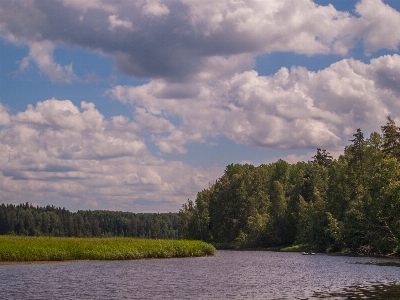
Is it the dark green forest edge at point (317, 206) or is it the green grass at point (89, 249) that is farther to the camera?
the dark green forest edge at point (317, 206)

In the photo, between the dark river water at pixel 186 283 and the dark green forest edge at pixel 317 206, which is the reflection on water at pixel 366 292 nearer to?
the dark river water at pixel 186 283

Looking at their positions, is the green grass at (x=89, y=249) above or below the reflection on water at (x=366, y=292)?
above

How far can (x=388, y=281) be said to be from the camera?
41031 millimetres

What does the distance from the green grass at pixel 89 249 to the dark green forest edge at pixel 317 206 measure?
2938 cm

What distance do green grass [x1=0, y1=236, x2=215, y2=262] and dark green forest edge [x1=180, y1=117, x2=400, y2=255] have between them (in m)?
29.4

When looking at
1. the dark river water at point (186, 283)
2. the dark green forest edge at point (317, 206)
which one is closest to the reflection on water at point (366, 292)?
the dark river water at point (186, 283)

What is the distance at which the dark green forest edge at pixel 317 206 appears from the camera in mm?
81000

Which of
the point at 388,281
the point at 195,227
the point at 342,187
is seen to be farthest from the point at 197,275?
the point at 195,227

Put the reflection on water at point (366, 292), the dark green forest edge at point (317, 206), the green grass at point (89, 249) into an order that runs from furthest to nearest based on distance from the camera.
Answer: the dark green forest edge at point (317, 206)
the green grass at point (89, 249)
the reflection on water at point (366, 292)

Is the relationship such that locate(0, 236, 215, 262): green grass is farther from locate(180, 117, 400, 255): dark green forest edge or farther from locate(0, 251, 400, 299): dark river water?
locate(180, 117, 400, 255): dark green forest edge

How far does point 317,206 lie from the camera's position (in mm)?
108750

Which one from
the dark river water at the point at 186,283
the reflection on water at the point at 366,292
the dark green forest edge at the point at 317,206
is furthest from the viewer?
the dark green forest edge at the point at 317,206

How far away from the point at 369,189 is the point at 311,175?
48.8 metres

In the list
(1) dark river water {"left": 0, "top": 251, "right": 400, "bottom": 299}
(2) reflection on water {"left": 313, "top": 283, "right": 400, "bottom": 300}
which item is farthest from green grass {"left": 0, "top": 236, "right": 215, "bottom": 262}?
(2) reflection on water {"left": 313, "top": 283, "right": 400, "bottom": 300}
